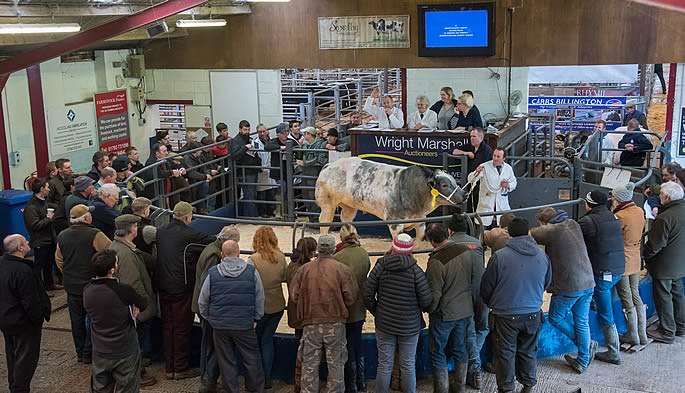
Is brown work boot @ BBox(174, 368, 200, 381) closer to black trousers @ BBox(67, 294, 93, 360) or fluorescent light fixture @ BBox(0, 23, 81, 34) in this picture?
black trousers @ BBox(67, 294, 93, 360)

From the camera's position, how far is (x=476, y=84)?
14.0m

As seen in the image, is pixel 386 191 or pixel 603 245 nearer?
pixel 603 245

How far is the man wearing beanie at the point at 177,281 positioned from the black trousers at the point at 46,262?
2618mm

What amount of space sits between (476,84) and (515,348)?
28.9 feet

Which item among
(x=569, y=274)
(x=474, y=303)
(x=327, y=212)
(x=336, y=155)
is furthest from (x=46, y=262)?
(x=569, y=274)

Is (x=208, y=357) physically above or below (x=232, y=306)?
below

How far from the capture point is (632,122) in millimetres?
10891

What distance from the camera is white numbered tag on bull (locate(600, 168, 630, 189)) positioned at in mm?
9164

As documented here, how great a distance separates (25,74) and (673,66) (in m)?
9.37

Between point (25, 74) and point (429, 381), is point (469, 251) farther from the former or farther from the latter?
point (25, 74)

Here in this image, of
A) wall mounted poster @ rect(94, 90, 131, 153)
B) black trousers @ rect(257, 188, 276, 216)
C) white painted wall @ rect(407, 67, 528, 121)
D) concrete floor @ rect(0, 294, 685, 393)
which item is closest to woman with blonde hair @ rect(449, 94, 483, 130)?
black trousers @ rect(257, 188, 276, 216)

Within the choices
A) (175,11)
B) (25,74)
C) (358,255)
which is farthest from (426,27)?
(358,255)

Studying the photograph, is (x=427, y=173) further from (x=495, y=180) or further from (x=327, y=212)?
(x=327, y=212)

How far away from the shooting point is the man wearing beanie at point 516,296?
561 cm
